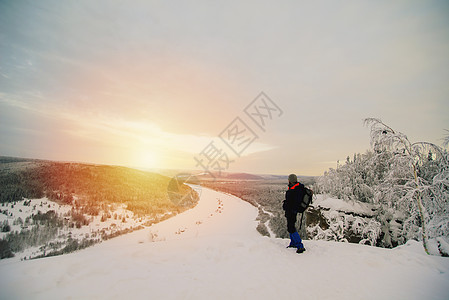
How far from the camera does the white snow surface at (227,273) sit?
3664mm

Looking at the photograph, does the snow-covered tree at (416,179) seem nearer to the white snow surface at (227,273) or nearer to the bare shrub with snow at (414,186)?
the bare shrub with snow at (414,186)

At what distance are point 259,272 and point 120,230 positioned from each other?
12895mm

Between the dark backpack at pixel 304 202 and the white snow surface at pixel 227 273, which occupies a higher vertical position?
the dark backpack at pixel 304 202

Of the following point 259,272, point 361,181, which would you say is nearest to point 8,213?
point 259,272

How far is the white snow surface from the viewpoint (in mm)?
3664

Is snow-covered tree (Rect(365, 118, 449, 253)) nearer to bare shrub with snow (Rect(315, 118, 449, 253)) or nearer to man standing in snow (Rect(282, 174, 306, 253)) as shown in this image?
bare shrub with snow (Rect(315, 118, 449, 253))

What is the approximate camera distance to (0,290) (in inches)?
135

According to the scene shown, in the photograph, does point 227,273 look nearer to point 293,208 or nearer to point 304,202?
point 293,208

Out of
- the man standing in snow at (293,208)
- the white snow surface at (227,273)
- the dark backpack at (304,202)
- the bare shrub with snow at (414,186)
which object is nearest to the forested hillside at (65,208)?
the white snow surface at (227,273)

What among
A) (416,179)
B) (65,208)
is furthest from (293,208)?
(65,208)

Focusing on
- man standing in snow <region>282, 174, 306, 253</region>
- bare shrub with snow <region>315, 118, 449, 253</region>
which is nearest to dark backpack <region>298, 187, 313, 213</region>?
man standing in snow <region>282, 174, 306, 253</region>

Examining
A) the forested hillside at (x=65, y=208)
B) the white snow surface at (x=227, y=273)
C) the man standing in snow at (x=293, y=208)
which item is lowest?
the forested hillside at (x=65, y=208)

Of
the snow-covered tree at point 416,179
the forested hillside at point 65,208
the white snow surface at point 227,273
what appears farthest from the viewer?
the forested hillside at point 65,208

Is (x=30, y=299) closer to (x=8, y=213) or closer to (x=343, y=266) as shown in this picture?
(x=343, y=266)
